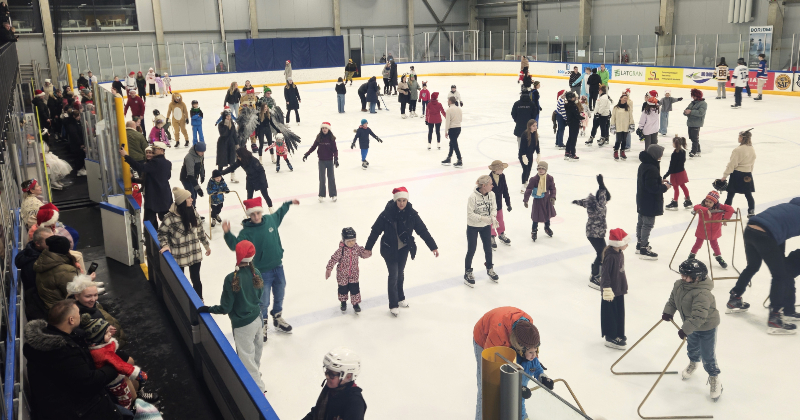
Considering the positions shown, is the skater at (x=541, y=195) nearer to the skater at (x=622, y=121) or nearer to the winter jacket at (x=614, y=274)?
the winter jacket at (x=614, y=274)

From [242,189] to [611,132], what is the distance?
38.8 ft

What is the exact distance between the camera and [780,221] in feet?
21.8

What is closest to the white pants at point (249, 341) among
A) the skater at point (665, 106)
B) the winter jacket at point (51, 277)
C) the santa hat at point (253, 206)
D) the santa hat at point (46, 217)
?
the santa hat at point (253, 206)

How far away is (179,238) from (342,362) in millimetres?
4006

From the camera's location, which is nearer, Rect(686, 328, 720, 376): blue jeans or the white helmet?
the white helmet

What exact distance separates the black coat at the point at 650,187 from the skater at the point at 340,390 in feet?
20.4

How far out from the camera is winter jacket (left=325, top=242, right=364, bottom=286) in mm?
7246

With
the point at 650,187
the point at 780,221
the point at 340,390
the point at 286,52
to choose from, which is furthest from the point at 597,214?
the point at 286,52

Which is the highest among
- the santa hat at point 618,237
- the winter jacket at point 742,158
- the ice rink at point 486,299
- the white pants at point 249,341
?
the winter jacket at point 742,158

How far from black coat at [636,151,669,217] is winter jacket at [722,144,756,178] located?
2.11 meters

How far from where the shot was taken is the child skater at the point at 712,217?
8211mm

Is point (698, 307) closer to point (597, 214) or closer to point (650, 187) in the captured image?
point (597, 214)

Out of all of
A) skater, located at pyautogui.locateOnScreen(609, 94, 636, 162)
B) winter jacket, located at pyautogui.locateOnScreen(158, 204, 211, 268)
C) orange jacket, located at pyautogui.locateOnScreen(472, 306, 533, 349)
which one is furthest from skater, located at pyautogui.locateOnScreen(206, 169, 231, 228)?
skater, located at pyautogui.locateOnScreen(609, 94, 636, 162)

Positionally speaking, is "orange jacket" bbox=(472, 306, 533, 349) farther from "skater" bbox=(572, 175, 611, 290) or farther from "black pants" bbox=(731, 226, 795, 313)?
"skater" bbox=(572, 175, 611, 290)
